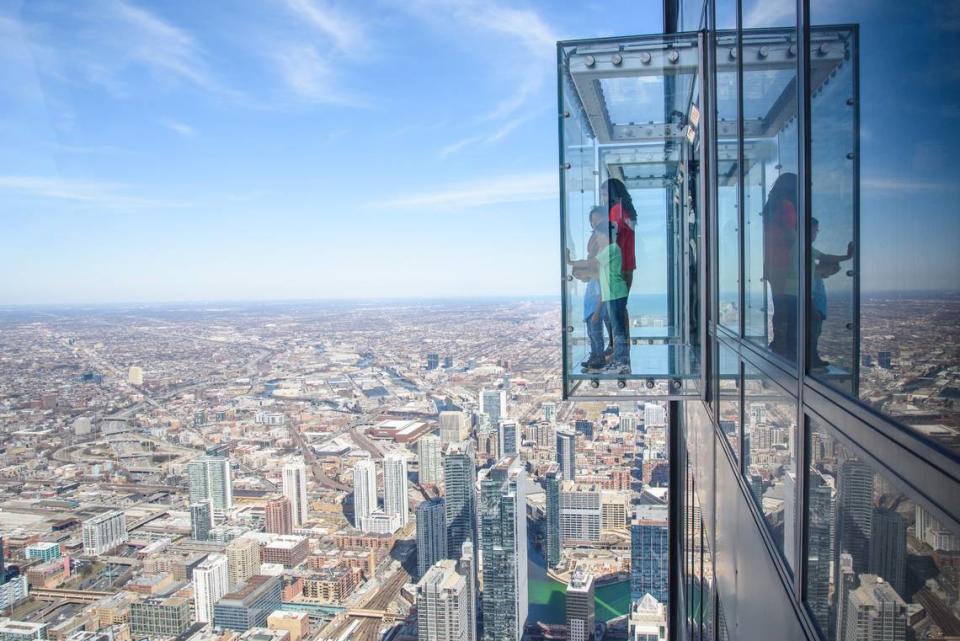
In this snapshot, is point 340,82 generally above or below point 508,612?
above

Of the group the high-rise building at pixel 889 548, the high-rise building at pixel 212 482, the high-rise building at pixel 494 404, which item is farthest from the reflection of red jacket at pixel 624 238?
the high-rise building at pixel 212 482

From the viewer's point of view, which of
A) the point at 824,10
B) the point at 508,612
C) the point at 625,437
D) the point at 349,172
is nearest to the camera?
the point at 824,10

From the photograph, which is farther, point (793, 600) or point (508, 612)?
point (508, 612)

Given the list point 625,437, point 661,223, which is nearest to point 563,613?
point 625,437

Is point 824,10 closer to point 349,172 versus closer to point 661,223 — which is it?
point 661,223

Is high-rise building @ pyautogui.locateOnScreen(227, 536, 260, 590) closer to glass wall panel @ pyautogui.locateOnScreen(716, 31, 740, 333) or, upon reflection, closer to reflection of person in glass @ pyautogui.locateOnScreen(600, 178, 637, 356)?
reflection of person in glass @ pyautogui.locateOnScreen(600, 178, 637, 356)
